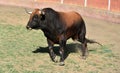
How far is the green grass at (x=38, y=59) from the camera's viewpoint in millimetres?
11664

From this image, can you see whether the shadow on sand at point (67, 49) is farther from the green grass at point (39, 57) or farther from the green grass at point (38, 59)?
the green grass at point (38, 59)

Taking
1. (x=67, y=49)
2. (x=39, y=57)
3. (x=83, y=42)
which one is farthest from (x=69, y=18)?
(x=67, y=49)

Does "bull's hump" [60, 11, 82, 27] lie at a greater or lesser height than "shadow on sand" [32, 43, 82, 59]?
greater

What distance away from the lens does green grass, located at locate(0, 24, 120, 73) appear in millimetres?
11664

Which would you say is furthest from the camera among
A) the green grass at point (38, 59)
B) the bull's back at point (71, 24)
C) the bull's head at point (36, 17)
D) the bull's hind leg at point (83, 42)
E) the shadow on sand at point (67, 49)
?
the shadow on sand at point (67, 49)

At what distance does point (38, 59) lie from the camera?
12672mm

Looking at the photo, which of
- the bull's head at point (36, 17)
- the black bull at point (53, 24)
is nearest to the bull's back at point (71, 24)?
the black bull at point (53, 24)

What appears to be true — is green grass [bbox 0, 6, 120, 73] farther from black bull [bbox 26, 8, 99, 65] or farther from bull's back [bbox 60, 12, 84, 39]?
bull's back [bbox 60, 12, 84, 39]

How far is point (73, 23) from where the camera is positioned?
12625 millimetres

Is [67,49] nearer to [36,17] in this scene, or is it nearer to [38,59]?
[38,59]

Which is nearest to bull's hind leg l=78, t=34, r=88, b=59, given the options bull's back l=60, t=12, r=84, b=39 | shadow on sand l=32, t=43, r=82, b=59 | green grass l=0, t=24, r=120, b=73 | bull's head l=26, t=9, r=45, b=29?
green grass l=0, t=24, r=120, b=73

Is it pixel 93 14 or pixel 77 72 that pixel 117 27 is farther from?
pixel 77 72

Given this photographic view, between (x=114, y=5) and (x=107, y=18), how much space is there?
3.59 feet

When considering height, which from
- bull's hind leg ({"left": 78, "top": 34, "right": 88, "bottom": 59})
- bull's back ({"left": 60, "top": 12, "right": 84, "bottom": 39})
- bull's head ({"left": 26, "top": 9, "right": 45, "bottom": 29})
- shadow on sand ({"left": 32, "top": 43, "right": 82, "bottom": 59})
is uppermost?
bull's head ({"left": 26, "top": 9, "right": 45, "bottom": 29})
